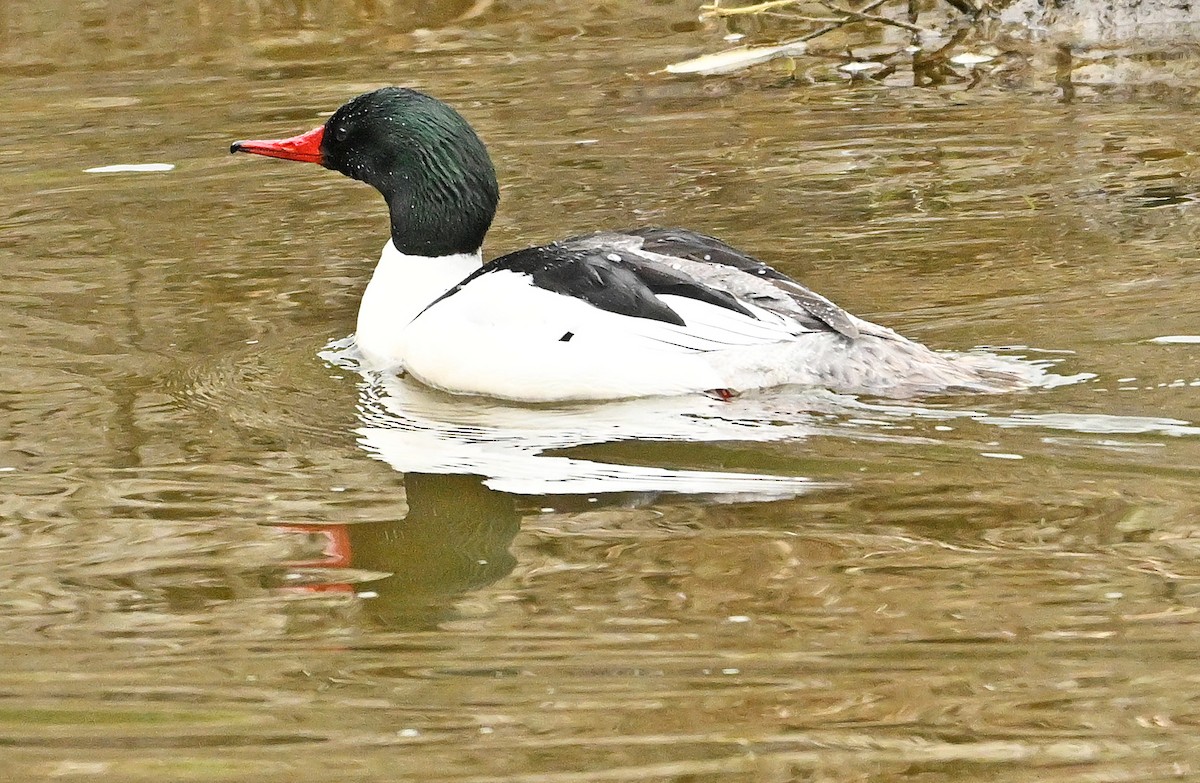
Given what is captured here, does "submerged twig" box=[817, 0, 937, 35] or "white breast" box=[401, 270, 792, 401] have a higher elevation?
"submerged twig" box=[817, 0, 937, 35]

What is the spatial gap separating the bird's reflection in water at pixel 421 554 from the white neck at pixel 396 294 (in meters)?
1.18

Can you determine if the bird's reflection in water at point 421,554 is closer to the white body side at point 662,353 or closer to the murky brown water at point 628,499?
the murky brown water at point 628,499

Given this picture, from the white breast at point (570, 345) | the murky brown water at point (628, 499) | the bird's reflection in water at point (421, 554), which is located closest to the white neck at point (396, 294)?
the murky brown water at point (628, 499)

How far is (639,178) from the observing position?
853 cm

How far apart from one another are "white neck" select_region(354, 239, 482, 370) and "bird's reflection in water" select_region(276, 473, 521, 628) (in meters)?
1.18

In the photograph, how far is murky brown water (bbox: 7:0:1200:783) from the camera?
11.2 ft

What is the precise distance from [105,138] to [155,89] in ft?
3.97

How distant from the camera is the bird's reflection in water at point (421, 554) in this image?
4250 millimetres

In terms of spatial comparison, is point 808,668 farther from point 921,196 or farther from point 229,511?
point 921,196

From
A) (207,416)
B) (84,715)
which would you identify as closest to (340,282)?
(207,416)

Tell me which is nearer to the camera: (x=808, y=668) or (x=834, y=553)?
(x=808, y=668)

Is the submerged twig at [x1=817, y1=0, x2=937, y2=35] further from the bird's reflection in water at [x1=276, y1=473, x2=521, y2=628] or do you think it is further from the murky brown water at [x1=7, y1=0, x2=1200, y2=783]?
the bird's reflection in water at [x1=276, y1=473, x2=521, y2=628]

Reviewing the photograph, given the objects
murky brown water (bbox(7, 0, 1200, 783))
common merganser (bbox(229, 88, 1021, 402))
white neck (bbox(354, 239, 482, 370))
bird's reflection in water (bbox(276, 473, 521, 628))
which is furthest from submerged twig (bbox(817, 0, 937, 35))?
bird's reflection in water (bbox(276, 473, 521, 628))

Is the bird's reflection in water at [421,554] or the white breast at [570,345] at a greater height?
the white breast at [570,345]
